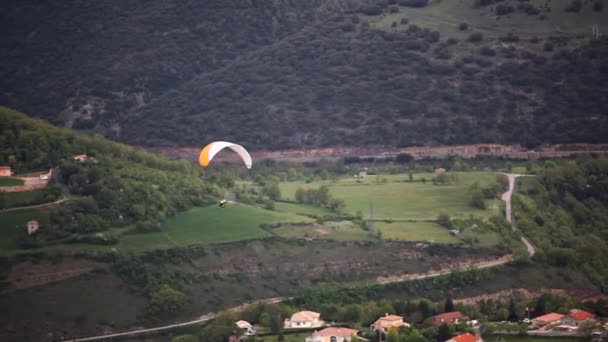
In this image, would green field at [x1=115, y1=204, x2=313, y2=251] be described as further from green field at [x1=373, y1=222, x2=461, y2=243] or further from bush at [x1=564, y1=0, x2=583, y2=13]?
bush at [x1=564, y1=0, x2=583, y2=13]

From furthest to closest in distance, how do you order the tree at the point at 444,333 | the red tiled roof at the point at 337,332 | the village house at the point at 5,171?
the village house at the point at 5,171, the red tiled roof at the point at 337,332, the tree at the point at 444,333

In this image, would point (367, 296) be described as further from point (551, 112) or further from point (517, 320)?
point (551, 112)

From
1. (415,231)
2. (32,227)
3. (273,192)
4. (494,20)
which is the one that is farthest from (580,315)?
(494,20)

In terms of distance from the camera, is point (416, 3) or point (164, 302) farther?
point (416, 3)

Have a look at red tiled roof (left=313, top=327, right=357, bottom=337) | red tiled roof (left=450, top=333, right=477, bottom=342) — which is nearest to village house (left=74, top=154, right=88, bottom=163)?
red tiled roof (left=313, top=327, right=357, bottom=337)

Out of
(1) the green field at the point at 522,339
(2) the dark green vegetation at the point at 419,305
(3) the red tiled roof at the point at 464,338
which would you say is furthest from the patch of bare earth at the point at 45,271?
(1) the green field at the point at 522,339

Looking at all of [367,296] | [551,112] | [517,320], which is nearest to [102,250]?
[367,296]

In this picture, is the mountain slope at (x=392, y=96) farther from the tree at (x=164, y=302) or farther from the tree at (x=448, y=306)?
the tree at (x=164, y=302)

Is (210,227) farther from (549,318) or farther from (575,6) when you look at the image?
(575,6)
